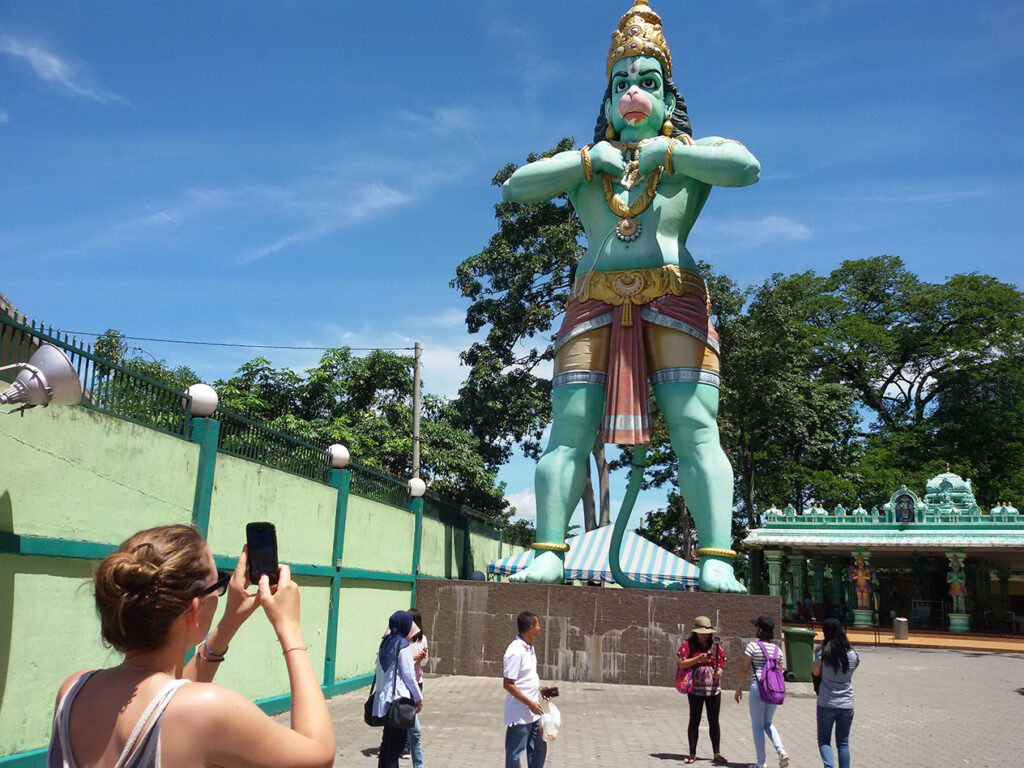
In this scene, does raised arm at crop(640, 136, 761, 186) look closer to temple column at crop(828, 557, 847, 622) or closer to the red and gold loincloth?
the red and gold loincloth

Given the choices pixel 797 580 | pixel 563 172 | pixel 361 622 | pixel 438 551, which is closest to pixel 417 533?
pixel 438 551

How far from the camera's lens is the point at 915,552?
82.7 ft

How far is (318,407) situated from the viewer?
24219mm

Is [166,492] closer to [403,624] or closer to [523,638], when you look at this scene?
[403,624]

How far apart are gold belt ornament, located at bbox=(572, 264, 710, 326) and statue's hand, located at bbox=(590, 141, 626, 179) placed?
124 centimetres

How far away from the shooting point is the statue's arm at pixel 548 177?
1170cm

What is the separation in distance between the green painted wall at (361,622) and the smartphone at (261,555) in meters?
9.15

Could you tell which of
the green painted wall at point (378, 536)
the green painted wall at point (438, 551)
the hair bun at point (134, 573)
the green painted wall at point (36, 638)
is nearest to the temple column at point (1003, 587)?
the green painted wall at point (438, 551)

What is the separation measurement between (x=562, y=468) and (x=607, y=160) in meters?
3.90

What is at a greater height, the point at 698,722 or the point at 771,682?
the point at 771,682

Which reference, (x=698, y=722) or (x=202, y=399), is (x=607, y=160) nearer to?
(x=202, y=399)

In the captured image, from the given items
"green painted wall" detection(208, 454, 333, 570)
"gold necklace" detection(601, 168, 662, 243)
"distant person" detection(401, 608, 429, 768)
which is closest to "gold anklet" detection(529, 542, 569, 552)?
"green painted wall" detection(208, 454, 333, 570)

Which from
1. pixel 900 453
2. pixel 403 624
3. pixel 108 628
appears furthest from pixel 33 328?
pixel 900 453

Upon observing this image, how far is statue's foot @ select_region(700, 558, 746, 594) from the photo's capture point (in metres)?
11.1
